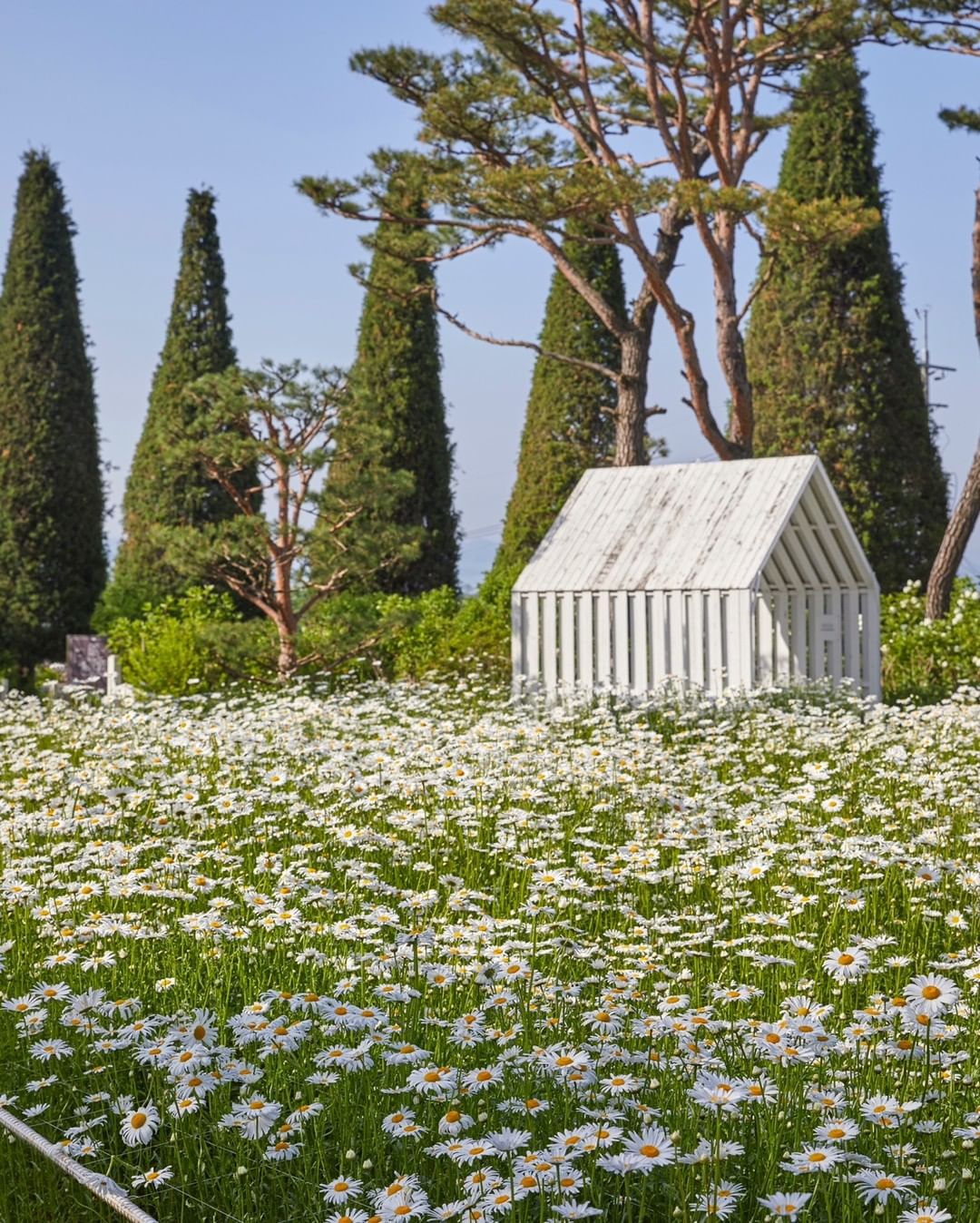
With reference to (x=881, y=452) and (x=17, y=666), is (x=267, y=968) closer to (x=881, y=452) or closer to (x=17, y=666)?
(x=17, y=666)

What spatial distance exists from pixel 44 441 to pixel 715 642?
994 centimetres

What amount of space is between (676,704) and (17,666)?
381 inches

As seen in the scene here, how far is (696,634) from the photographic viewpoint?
34.2ft

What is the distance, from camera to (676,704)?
370 inches

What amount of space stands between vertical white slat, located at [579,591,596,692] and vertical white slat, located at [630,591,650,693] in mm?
372

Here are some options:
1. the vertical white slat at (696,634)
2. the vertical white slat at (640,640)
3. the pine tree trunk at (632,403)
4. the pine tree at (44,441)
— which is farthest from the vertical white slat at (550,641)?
the pine tree at (44,441)

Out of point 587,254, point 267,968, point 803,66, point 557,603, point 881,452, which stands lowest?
point 267,968

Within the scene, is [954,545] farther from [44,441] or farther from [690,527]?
[44,441]

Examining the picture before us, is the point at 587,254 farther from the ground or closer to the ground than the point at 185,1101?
farther from the ground

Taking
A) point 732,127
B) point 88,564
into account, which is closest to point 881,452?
point 732,127

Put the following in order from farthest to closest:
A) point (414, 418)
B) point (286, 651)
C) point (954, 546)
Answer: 1. point (414, 418)
2. point (954, 546)
3. point (286, 651)

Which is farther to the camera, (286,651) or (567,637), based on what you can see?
(286,651)

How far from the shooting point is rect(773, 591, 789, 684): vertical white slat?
1151 cm

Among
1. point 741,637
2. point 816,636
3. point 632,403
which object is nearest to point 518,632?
point 741,637
